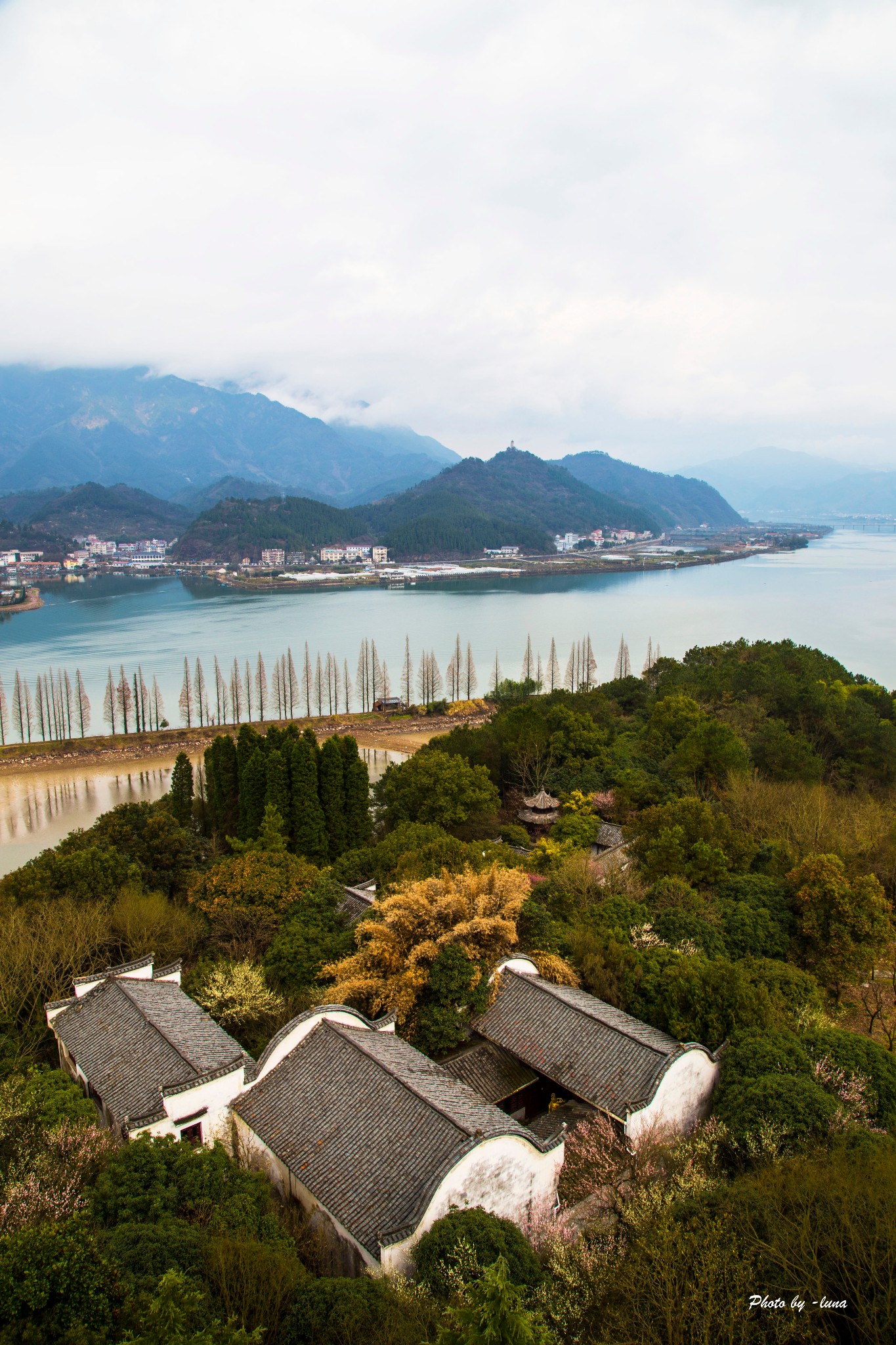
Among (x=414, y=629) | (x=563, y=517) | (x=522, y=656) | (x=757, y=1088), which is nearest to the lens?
(x=757, y=1088)

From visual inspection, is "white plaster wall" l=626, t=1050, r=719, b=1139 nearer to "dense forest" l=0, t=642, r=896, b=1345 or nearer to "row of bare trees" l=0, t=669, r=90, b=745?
"dense forest" l=0, t=642, r=896, b=1345

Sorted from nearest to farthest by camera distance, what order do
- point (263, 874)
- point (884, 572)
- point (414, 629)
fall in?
point (263, 874) < point (414, 629) < point (884, 572)

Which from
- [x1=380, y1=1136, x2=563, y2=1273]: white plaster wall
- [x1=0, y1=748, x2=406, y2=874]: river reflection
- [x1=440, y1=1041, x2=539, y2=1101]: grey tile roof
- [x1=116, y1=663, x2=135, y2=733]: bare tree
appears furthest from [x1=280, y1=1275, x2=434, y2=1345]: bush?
[x1=116, y1=663, x2=135, y2=733]: bare tree

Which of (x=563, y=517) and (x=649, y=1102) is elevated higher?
(x=563, y=517)

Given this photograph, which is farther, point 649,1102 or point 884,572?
point 884,572

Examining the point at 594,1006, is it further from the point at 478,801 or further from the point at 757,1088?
the point at 478,801

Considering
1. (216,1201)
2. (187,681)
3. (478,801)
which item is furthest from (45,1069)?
(187,681)
